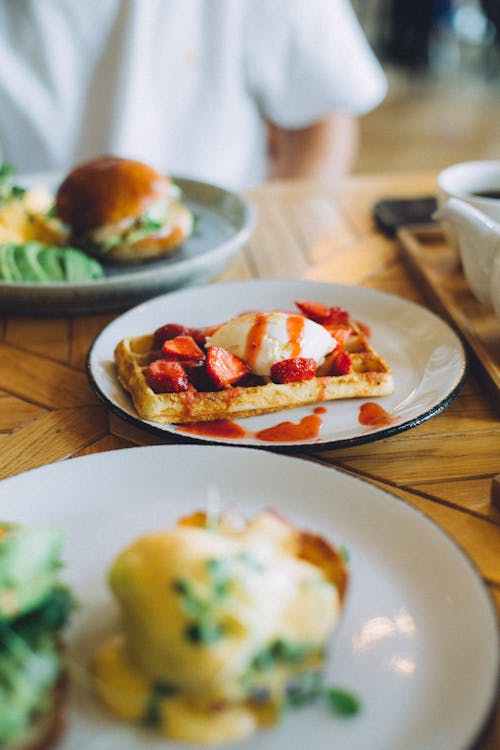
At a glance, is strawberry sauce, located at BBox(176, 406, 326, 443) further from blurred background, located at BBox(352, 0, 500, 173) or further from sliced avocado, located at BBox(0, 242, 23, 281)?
blurred background, located at BBox(352, 0, 500, 173)

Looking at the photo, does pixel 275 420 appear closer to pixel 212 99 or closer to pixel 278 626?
pixel 278 626

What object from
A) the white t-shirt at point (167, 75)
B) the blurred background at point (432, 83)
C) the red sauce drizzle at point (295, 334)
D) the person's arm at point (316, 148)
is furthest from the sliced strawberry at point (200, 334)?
the blurred background at point (432, 83)

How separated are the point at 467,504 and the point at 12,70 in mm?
2080

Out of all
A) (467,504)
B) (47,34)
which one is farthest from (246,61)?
(467,504)

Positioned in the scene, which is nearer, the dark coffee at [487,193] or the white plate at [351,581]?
the white plate at [351,581]

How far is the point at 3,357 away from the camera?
1228mm

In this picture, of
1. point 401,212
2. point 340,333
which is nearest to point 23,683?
point 340,333

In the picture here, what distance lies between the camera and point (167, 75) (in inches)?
96.3

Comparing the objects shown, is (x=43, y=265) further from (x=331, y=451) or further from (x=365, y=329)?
(x=331, y=451)

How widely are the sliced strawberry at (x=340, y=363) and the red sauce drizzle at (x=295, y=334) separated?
0.21 feet

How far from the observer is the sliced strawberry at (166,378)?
99cm

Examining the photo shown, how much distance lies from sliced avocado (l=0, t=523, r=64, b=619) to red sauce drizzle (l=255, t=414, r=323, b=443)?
0.38 m

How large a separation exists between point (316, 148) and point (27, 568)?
7.67 feet

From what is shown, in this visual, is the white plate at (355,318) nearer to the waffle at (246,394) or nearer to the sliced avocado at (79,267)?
the waffle at (246,394)
